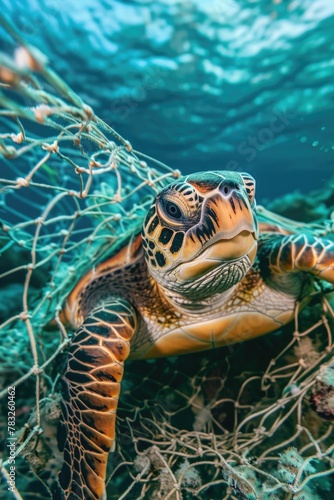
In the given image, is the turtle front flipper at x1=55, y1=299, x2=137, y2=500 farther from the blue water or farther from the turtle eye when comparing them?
the blue water

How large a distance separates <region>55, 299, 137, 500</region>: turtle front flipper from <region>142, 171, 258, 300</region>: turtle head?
335mm

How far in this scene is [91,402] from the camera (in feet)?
3.63

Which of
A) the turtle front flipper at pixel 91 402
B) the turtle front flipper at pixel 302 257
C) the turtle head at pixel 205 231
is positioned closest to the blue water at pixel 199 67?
the turtle front flipper at pixel 302 257

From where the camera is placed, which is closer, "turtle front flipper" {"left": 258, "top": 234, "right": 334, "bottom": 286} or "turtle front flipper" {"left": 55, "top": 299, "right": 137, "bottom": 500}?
"turtle front flipper" {"left": 55, "top": 299, "right": 137, "bottom": 500}

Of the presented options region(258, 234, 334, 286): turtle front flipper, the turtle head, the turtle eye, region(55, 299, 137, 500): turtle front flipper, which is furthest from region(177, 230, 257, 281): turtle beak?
region(55, 299, 137, 500): turtle front flipper

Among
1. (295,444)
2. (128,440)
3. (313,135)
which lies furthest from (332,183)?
(313,135)

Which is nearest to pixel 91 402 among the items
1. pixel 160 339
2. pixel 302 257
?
pixel 160 339

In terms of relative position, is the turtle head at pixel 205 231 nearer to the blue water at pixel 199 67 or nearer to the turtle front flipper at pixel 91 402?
the turtle front flipper at pixel 91 402

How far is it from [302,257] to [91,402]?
3.30ft

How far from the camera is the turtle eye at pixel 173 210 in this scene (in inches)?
43.2

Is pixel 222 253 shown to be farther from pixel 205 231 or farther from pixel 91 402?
pixel 91 402

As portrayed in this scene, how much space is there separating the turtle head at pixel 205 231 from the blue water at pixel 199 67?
436 centimetres

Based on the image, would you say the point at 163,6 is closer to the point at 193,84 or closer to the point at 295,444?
the point at 193,84

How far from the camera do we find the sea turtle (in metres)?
1.04
